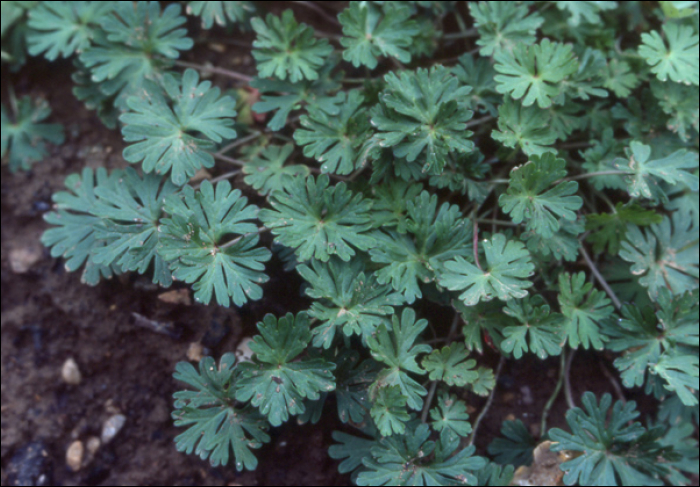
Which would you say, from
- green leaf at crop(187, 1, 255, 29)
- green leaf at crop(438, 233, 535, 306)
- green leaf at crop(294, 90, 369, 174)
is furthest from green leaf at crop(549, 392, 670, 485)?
green leaf at crop(187, 1, 255, 29)

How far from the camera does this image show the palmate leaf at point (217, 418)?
2.11m

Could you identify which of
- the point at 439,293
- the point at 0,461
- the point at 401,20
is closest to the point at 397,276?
the point at 439,293

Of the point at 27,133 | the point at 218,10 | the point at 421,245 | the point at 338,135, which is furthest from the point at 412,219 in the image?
the point at 27,133

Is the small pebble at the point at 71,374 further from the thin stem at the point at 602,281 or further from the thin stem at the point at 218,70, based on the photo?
the thin stem at the point at 602,281

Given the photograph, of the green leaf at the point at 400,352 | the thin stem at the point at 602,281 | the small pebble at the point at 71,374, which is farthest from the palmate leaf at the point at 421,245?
the small pebble at the point at 71,374

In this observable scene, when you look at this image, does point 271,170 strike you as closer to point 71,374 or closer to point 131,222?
point 131,222

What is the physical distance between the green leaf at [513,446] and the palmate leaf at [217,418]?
39.3 inches

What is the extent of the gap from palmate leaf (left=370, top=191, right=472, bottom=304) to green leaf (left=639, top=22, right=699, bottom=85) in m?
1.10

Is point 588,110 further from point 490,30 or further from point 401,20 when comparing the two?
point 401,20

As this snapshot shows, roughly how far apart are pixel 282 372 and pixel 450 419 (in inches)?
26.7

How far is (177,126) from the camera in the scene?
232 centimetres

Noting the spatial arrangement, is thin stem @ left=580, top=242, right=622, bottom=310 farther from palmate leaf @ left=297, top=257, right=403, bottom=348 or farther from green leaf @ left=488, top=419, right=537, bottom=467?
palmate leaf @ left=297, top=257, right=403, bottom=348

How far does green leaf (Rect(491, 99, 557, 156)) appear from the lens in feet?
7.23

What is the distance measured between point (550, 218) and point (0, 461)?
2.61 m
